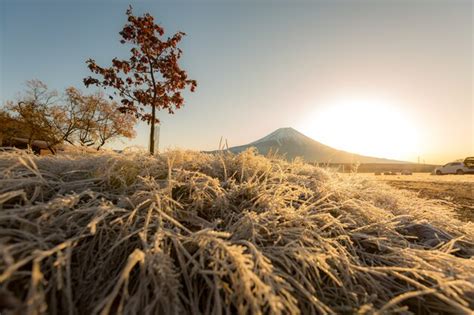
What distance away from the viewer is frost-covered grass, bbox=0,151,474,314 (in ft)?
3.26

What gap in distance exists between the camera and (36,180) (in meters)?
1.50

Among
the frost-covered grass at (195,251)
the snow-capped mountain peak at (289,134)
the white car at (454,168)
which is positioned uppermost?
the snow-capped mountain peak at (289,134)

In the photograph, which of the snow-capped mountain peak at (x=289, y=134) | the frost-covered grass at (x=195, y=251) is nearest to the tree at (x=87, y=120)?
the frost-covered grass at (x=195, y=251)

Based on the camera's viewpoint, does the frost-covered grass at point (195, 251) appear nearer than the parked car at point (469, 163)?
Yes

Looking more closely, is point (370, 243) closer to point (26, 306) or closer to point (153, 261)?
point (153, 261)

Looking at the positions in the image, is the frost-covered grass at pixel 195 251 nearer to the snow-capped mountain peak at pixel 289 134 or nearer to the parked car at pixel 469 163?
the parked car at pixel 469 163

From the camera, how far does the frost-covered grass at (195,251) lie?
99 cm

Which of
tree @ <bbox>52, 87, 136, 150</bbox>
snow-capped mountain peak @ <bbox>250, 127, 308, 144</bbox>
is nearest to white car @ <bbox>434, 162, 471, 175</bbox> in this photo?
tree @ <bbox>52, 87, 136, 150</bbox>

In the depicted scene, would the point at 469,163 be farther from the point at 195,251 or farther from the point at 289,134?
the point at 289,134

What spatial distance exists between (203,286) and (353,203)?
4.02ft

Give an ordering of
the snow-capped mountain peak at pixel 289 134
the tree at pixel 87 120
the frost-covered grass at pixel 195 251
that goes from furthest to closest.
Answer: the snow-capped mountain peak at pixel 289 134
the tree at pixel 87 120
the frost-covered grass at pixel 195 251

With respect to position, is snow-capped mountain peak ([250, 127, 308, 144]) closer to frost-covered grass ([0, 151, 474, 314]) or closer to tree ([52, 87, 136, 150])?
tree ([52, 87, 136, 150])

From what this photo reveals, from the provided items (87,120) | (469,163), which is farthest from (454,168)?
(87,120)

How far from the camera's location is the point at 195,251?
127 cm
